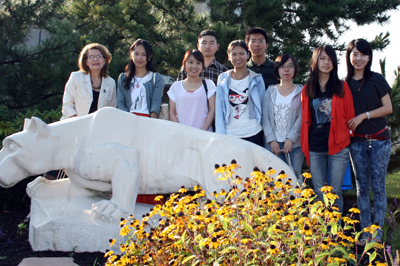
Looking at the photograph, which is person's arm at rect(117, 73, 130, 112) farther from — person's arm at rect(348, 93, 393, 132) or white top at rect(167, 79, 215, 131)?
person's arm at rect(348, 93, 393, 132)

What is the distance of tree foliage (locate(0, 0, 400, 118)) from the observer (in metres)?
6.80

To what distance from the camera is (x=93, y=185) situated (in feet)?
11.6

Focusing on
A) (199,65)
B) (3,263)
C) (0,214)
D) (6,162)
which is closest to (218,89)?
(199,65)

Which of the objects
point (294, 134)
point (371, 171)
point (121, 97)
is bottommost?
point (371, 171)

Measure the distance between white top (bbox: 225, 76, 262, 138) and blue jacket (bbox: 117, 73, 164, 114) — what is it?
77cm

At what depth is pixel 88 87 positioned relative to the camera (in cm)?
436

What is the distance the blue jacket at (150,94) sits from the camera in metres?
4.32

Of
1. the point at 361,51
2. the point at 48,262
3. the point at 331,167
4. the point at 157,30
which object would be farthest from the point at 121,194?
the point at 157,30

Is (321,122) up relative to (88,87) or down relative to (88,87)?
down

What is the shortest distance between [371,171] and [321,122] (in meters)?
0.65

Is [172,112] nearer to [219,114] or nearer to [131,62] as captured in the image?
[219,114]

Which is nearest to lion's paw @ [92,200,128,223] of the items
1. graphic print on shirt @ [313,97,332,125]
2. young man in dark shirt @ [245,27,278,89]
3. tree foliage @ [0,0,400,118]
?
graphic print on shirt @ [313,97,332,125]

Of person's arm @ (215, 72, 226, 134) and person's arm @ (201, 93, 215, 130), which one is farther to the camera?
person's arm @ (201, 93, 215, 130)

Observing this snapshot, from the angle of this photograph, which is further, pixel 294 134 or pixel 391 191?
pixel 391 191
